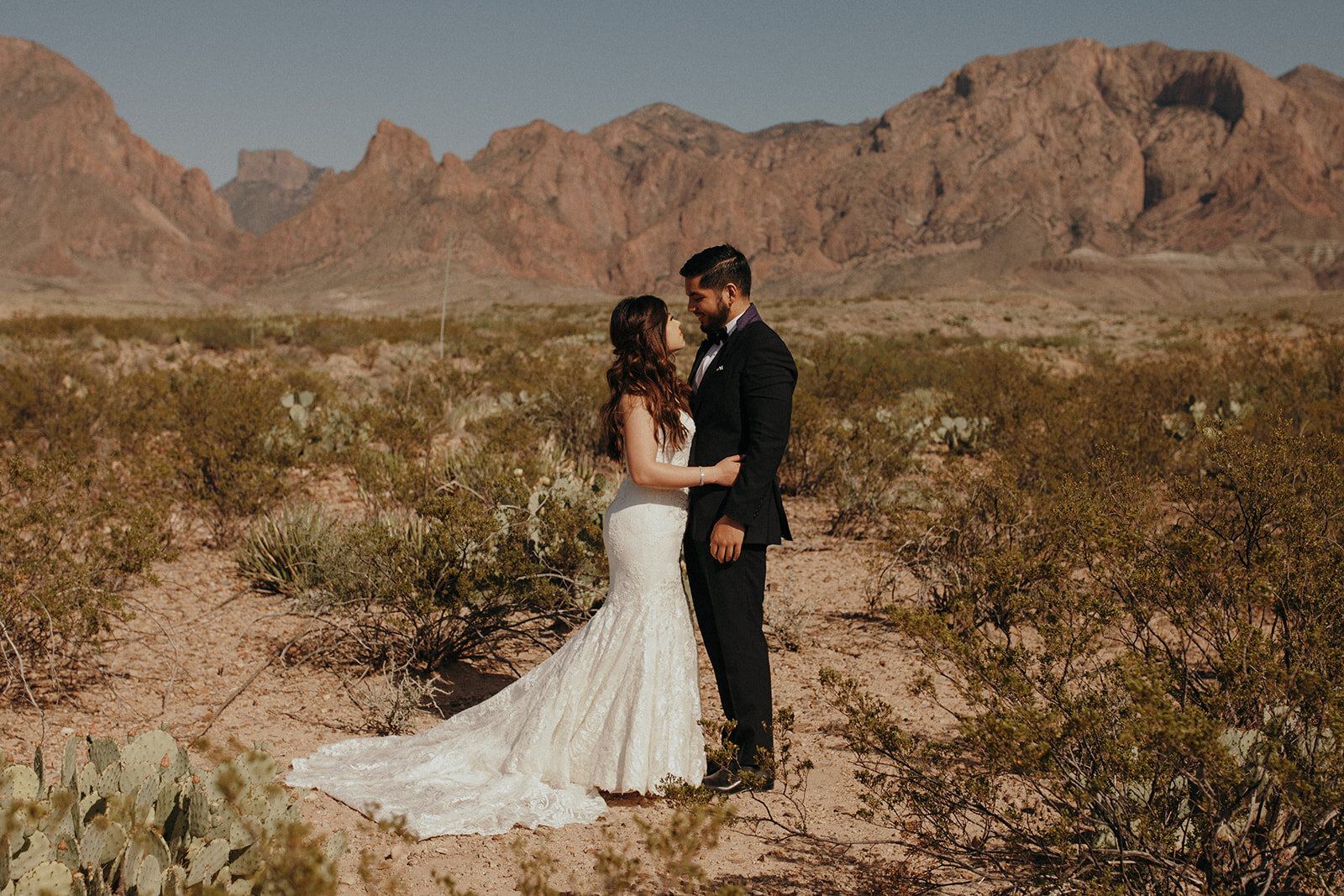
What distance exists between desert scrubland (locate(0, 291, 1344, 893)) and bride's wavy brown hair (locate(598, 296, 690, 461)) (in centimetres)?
114

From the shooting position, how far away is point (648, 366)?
3.28 metres

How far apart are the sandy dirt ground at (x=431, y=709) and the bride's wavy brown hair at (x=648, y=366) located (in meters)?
1.36

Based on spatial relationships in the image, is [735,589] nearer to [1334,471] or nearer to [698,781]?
[698,781]

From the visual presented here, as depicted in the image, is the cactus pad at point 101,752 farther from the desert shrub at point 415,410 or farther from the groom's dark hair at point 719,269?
the desert shrub at point 415,410

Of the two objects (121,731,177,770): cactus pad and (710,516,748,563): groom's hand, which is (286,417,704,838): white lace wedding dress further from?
(121,731,177,770): cactus pad

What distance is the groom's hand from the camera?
3.21 metres

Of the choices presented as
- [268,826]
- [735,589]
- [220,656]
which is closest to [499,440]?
[220,656]

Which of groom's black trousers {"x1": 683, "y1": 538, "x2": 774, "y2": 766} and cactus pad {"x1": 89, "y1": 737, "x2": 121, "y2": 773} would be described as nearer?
cactus pad {"x1": 89, "y1": 737, "x2": 121, "y2": 773}

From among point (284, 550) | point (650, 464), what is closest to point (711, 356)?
point (650, 464)

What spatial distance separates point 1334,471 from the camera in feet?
11.1

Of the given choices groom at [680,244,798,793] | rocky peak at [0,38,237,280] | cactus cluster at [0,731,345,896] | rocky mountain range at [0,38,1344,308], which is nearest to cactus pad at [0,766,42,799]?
cactus cluster at [0,731,345,896]

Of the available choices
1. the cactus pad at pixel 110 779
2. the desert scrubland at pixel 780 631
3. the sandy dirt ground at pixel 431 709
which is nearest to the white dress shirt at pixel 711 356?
the desert scrubland at pixel 780 631

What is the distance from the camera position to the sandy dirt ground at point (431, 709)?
2846 mm

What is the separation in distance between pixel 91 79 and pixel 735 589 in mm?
195218
